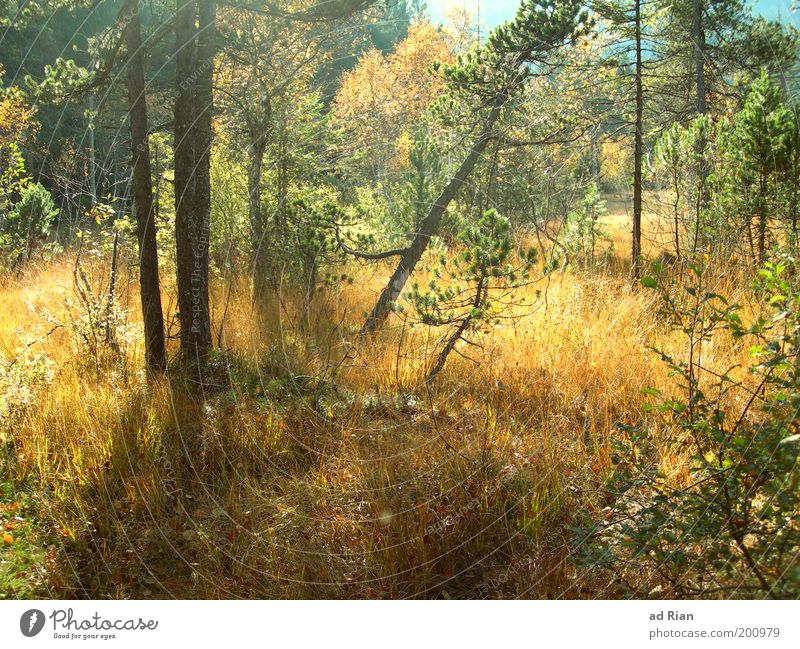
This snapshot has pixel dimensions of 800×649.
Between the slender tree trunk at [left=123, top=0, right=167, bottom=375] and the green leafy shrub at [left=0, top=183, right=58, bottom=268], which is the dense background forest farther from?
the green leafy shrub at [left=0, top=183, right=58, bottom=268]

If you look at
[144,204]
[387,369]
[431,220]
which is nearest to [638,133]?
[431,220]

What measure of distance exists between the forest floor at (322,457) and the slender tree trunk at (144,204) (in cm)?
17

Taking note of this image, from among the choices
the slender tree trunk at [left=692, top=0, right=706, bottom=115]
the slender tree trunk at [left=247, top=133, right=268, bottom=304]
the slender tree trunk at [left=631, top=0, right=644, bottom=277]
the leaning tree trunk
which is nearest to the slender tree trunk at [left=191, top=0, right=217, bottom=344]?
the slender tree trunk at [left=247, top=133, right=268, bottom=304]

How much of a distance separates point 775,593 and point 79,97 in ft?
19.5

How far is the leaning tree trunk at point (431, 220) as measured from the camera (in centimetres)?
469

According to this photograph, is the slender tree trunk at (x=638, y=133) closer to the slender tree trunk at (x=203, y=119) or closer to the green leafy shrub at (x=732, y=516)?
the green leafy shrub at (x=732, y=516)

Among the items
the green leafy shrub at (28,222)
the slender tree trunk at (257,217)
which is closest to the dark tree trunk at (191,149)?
the slender tree trunk at (257,217)

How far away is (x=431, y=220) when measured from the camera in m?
4.99

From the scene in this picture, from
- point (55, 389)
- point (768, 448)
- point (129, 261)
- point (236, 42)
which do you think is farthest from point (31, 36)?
point (768, 448)

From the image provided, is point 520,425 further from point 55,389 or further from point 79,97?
point 79,97

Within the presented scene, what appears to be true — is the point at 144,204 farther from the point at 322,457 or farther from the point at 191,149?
the point at 322,457

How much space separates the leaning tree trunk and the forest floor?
33 cm

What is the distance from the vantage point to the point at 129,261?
20.4 ft

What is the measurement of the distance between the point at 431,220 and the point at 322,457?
2393 mm
